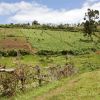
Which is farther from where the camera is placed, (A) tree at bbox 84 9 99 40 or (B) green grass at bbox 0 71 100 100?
(A) tree at bbox 84 9 99 40

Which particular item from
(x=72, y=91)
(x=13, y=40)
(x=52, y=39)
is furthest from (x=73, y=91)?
(x=52, y=39)

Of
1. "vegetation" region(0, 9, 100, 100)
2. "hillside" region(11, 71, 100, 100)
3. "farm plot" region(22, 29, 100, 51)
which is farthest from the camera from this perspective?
"farm plot" region(22, 29, 100, 51)

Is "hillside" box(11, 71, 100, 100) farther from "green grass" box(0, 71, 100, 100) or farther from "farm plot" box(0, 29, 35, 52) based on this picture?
"farm plot" box(0, 29, 35, 52)

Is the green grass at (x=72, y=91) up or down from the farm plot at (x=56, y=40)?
up

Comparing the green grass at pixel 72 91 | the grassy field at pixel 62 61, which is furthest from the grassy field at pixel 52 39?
the green grass at pixel 72 91

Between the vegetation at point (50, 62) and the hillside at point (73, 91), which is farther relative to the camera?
the vegetation at point (50, 62)

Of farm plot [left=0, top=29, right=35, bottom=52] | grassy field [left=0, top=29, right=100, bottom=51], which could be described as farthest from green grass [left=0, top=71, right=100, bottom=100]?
grassy field [left=0, top=29, right=100, bottom=51]

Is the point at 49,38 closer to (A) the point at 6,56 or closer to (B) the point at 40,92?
(A) the point at 6,56

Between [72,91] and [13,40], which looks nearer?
[72,91]

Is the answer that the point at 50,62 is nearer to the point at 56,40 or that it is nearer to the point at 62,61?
the point at 62,61

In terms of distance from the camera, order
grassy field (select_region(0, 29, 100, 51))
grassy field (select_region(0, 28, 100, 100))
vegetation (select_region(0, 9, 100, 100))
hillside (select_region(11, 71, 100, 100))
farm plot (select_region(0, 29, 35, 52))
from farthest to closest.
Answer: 1. grassy field (select_region(0, 29, 100, 51))
2. farm plot (select_region(0, 29, 35, 52))
3. vegetation (select_region(0, 9, 100, 100))
4. grassy field (select_region(0, 28, 100, 100))
5. hillside (select_region(11, 71, 100, 100))

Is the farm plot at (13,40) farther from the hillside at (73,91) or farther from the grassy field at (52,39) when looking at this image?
the hillside at (73,91)

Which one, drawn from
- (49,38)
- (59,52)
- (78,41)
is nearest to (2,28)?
(49,38)

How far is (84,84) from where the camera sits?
1845cm
